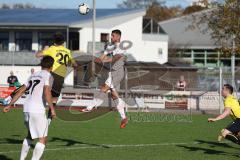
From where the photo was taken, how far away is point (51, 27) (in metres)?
55.2

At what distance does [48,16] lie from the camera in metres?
59.7

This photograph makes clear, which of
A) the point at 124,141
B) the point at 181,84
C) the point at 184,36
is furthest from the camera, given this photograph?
the point at 184,36

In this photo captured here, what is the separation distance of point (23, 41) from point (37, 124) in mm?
47611

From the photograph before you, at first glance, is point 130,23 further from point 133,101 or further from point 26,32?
point 133,101

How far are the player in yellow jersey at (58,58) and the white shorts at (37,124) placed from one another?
2.96 meters

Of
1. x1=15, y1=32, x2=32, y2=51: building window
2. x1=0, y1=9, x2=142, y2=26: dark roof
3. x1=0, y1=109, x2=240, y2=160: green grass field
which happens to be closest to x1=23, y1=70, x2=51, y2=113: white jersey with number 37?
x1=0, y1=109, x2=240, y2=160: green grass field

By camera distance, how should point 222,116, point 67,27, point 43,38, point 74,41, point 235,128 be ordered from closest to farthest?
point 222,116, point 235,128, point 67,27, point 43,38, point 74,41

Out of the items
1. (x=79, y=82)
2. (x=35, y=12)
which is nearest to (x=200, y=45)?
(x=35, y=12)

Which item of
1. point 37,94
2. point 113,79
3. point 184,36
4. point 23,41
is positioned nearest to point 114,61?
point 113,79

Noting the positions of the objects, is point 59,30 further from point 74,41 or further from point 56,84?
point 56,84

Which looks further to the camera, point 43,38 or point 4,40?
point 4,40

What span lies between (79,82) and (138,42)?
32634 millimetres

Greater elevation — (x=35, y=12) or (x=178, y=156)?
(x=35, y=12)

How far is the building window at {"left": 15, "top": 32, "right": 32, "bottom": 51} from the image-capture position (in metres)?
58.0
